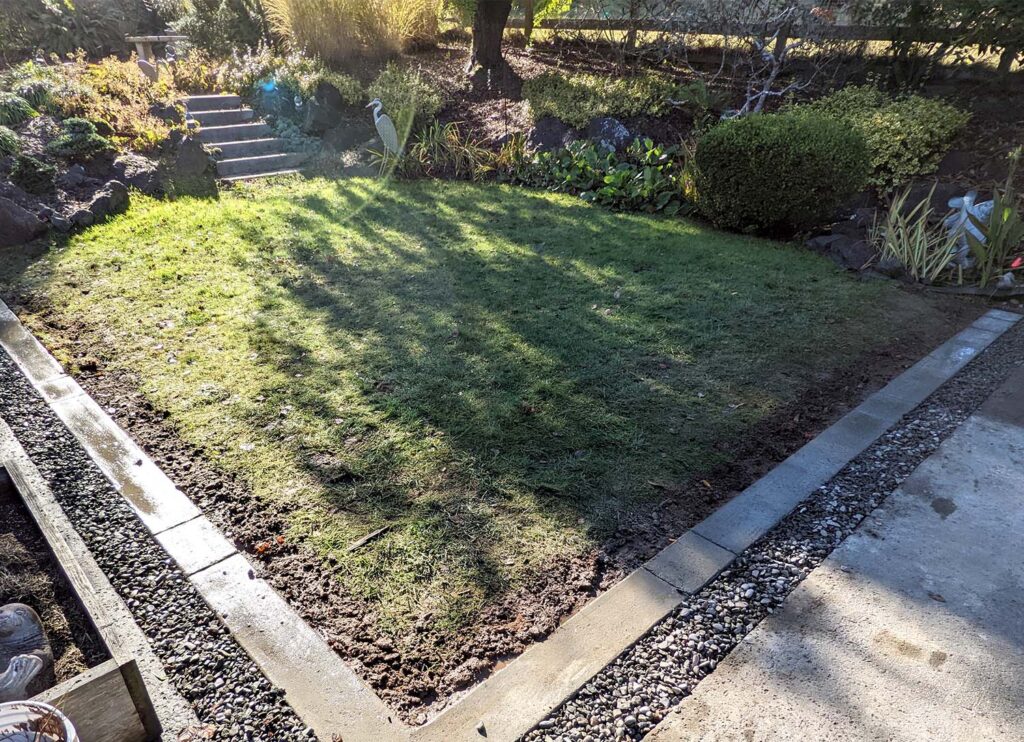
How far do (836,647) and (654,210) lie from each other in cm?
562

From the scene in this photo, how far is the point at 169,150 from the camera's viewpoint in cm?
739

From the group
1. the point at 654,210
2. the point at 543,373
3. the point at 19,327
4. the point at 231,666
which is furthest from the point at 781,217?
the point at 19,327

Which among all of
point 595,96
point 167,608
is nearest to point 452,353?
point 167,608

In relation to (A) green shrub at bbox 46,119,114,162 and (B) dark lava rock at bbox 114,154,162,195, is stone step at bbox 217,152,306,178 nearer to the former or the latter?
(B) dark lava rock at bbox 114,154,162,195

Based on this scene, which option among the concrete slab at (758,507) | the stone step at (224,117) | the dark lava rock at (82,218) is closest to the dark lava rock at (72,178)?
the dark lava rock at (82,218)

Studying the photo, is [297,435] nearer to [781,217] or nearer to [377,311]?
[377,311]

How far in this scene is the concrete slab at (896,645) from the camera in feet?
5.92

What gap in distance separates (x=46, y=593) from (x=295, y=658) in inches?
33.6

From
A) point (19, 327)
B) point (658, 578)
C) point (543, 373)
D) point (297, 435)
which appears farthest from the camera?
point (19, 327)

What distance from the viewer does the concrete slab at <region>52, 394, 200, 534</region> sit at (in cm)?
262

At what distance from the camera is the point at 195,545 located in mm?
2453

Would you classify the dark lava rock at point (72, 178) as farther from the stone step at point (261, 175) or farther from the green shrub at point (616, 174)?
the green shrub at point (616, 174)

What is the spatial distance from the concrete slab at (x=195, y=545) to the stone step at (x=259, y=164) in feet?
21.6

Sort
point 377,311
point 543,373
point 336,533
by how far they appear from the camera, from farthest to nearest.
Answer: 1. point 377,311
2. point 543,373
3. point 336,533
